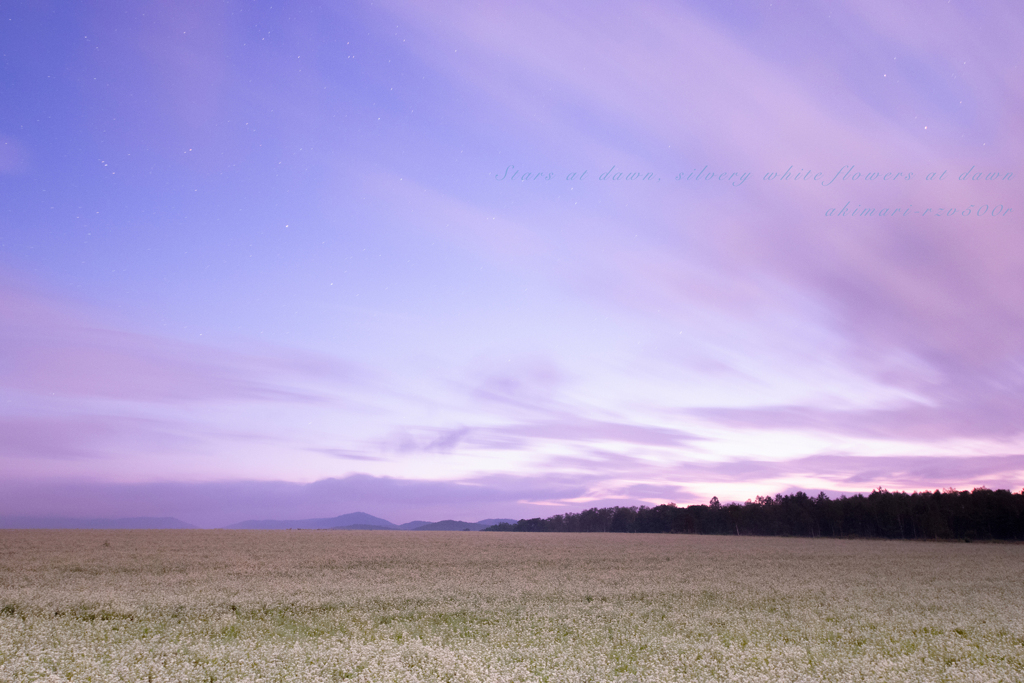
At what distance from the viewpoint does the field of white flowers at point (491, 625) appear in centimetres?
1007

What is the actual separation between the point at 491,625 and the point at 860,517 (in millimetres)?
137787

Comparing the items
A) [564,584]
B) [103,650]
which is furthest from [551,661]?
[564,584]

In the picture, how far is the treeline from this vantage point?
342 ft

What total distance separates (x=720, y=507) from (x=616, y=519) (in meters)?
39.9

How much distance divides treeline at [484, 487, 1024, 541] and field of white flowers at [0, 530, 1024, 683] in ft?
303

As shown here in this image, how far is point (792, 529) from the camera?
138m

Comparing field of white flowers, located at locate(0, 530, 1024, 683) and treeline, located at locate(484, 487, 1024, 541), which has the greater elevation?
field of white flowers, located at locate(0, 530, 1024, 683)

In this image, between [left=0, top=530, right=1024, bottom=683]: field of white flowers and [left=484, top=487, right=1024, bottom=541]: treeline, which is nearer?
[left=0, top=530, right=1024, bottom=683]: field of white flowers

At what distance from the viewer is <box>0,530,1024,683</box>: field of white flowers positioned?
10.1 meters

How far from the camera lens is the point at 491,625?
14.2 meters

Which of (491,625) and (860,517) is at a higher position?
(491,625)

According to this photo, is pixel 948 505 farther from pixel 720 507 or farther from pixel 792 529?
pixel 720 507

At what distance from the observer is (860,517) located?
12538cm

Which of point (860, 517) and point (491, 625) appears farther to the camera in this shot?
point (860, 517)
